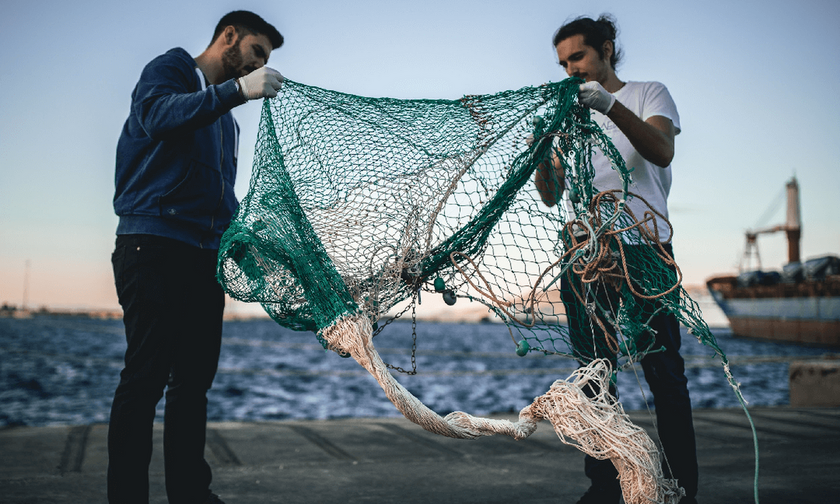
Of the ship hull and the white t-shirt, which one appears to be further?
the ship hull

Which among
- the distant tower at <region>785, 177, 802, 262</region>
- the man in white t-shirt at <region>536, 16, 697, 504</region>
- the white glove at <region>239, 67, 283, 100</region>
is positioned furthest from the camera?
the distant tower at <region>785, 177, 802, 262</region>

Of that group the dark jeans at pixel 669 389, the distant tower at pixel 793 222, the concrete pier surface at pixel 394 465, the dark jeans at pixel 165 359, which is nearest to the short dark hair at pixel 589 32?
the dark jeans at pixel 669 389

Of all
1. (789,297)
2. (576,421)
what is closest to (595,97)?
(576,421)

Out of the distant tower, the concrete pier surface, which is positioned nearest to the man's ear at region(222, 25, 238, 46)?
the concrete pier surface

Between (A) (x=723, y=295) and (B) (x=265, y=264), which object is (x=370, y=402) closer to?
(B) (x=265, y=264)

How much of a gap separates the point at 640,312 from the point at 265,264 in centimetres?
124

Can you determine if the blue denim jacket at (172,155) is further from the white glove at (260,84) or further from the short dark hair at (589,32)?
the short dark hair at (589,32)

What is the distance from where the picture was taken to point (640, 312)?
6.27ft

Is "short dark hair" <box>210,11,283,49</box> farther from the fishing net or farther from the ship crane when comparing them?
the ship crane

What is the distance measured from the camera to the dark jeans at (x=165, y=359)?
1.77 m

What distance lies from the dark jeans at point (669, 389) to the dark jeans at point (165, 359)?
1295 millimetres

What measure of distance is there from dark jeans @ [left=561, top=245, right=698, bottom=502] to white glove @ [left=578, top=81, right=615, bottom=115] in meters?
0.56

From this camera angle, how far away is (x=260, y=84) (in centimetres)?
173

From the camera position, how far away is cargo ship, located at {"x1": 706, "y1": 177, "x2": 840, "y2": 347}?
28984 mm
